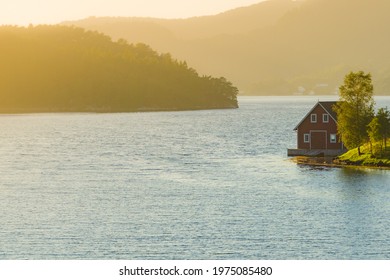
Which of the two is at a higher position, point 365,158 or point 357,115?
point 357,115

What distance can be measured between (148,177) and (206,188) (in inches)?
588

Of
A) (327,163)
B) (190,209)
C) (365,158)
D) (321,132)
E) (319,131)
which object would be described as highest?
(319,131)

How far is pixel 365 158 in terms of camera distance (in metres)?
106

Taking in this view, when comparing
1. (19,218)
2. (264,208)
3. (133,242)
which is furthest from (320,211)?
(19,218)

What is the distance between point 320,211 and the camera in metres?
75.3

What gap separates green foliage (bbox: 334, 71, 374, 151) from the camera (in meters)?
112

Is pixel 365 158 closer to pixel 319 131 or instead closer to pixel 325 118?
pixel 319 131

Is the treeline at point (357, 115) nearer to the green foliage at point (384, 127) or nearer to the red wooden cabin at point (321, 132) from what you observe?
the green foliage at point (384, 127)

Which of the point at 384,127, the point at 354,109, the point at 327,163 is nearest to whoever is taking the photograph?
the point at 384,127

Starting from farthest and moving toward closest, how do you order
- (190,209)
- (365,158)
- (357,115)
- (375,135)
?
1. (357,115)
2. (375,135)
3. (365,158)
4. (190,209)

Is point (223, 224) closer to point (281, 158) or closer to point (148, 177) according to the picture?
point (148, 177)

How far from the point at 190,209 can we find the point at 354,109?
144 feet

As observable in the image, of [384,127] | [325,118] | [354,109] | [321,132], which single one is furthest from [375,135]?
[325,118]

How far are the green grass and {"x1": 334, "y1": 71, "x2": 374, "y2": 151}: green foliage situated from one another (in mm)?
1196
